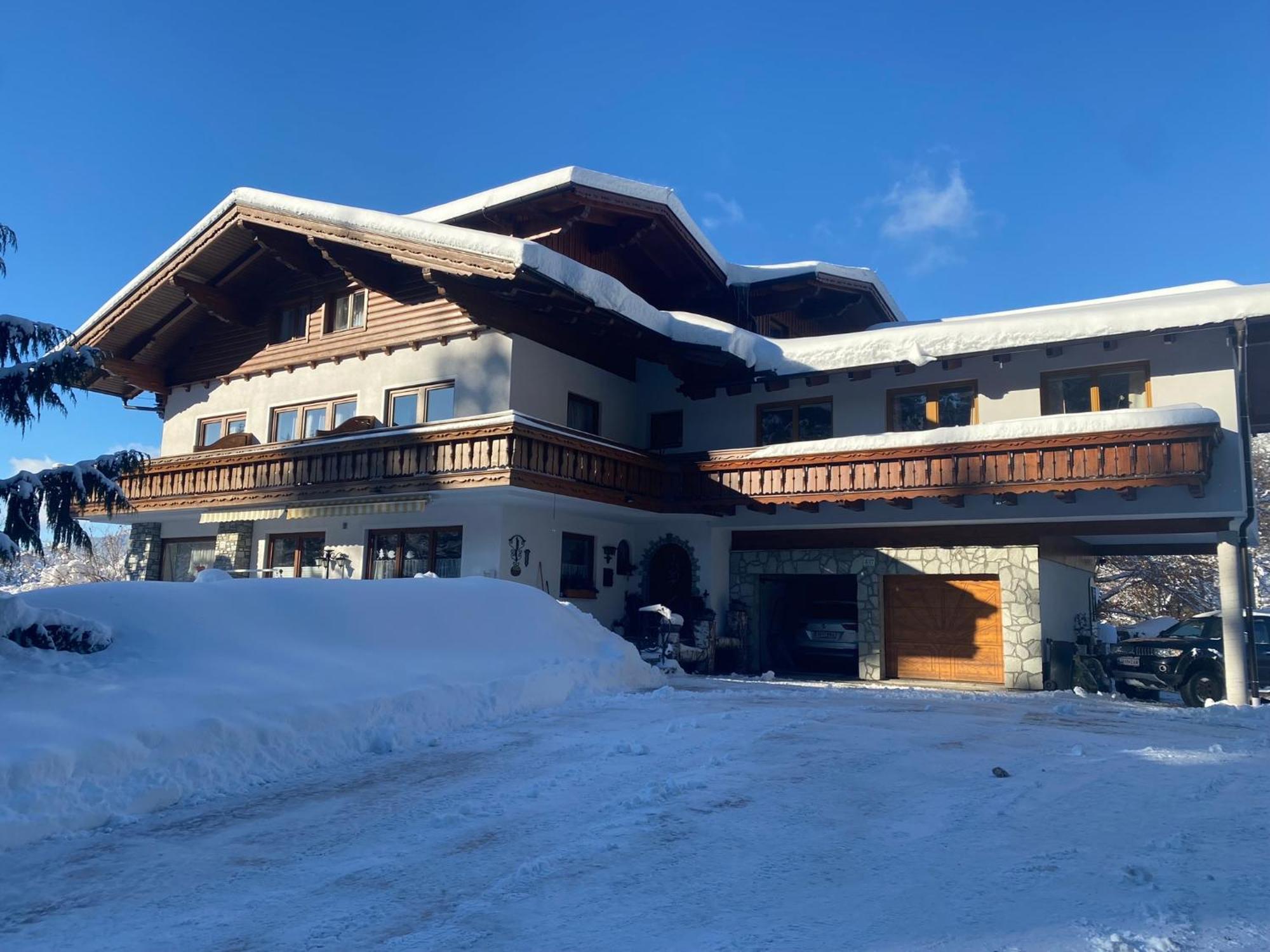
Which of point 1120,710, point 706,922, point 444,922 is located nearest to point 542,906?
point 444,922

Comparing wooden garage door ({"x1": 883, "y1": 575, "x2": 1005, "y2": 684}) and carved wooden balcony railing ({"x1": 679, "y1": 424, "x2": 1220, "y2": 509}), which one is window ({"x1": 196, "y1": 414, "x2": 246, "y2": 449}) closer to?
carved wooden balcony railing ({"x1": 679, "y1": 424, "x2": 1220, "y2": 509})

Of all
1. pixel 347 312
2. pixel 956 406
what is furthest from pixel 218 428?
pixel 956 406

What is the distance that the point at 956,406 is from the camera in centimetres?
1839

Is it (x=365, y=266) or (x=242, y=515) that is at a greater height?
(x=365, y=266)

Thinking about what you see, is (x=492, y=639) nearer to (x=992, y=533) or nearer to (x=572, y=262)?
(x=572, y=262)

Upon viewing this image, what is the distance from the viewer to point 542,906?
447 cm

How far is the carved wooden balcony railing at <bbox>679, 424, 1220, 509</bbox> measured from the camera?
14625mm

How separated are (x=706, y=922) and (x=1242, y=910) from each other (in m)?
2.37

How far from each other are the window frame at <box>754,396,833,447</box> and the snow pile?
8039 mm

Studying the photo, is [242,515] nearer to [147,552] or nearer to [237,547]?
[237,547]

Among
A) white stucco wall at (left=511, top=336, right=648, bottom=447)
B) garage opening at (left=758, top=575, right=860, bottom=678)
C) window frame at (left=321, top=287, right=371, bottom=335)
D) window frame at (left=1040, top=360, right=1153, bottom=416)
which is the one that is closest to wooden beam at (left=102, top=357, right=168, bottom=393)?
window frame at (left=321, top=287, right=371, bottom=335)

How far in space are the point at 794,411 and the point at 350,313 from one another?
998 cm

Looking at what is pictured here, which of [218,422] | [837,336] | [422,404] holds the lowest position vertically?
[422,404]

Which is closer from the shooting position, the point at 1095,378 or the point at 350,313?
the point at 1095,378
